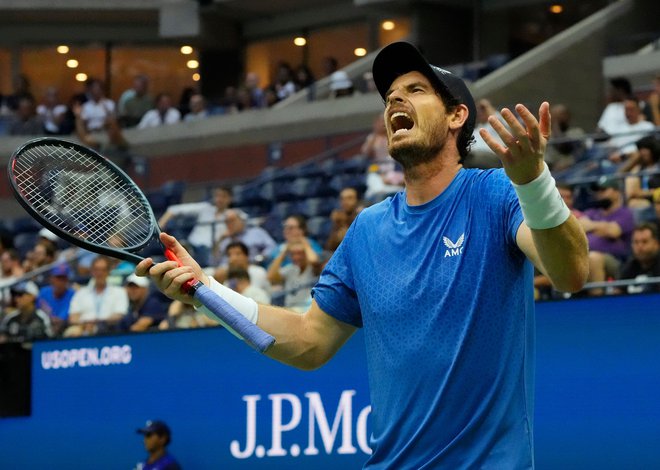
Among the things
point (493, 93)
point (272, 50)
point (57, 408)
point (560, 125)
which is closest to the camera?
point (57, 408)

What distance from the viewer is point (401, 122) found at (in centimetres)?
385

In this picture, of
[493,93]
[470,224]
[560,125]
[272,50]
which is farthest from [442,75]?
[272,50]

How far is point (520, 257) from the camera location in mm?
3668

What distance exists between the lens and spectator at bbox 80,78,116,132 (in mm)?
23266

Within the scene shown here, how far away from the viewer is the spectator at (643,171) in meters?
9.47

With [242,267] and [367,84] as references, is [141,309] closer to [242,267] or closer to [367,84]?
[242,267]

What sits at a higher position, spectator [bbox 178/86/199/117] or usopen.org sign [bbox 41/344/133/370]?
spectator [bbox 178/86/199/117]

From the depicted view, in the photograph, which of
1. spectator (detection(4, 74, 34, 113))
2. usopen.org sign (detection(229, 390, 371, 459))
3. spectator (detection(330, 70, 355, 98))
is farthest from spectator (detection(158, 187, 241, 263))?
spectator (detection(4, 74, 34, 113))

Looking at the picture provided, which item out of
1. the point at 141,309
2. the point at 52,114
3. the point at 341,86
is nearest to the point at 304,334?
the point at 141,309

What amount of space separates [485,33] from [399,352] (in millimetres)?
19001

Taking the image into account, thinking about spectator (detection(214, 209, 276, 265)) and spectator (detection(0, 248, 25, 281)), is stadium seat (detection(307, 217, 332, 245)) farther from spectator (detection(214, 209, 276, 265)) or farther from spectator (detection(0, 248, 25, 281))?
spectator (detection(0, 248, 25, 281))

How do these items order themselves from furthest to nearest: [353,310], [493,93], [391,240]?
1. [493,93]
2. [353,310]
3. [391,240]

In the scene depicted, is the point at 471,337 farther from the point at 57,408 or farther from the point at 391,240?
the point at 57,408

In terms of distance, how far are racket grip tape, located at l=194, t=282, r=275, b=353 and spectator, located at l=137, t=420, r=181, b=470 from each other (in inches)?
238
